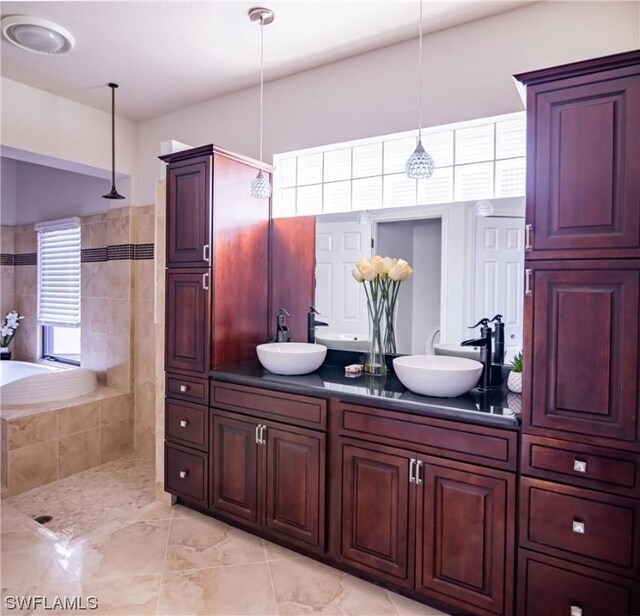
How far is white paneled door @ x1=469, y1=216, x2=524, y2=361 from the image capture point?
2201 millimetres

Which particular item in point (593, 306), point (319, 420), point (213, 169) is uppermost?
point (213, 169)

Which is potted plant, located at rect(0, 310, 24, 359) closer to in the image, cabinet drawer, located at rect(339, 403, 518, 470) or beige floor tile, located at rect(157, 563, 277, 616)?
beige floor tile, located at rect(157, 563, 277, 616)

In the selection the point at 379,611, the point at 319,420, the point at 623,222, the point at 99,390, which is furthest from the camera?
the point at 99,390

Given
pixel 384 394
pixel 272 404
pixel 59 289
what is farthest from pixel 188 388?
pixel 59 289

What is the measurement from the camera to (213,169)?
2.47 m

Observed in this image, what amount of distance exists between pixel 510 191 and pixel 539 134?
0.67 metres

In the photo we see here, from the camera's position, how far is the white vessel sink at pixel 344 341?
2664 mm

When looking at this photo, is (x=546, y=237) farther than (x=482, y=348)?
No

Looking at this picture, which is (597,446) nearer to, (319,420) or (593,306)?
(593,306)

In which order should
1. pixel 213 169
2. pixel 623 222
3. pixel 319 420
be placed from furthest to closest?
pixel 213 169 < pixel 319 420 < pixel 623 222

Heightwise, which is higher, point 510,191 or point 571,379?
point 510,191

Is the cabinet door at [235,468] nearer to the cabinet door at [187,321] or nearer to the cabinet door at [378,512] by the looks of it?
the cabinet door at [187,321]

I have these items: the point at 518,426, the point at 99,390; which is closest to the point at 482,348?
the point at 518,426

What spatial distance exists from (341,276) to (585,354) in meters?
1.46
